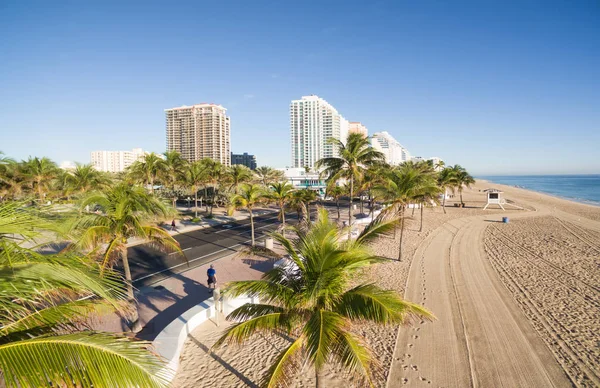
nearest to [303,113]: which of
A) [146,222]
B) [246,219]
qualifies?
[246,219]

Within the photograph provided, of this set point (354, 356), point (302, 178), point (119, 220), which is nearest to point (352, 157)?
point (119, 220)

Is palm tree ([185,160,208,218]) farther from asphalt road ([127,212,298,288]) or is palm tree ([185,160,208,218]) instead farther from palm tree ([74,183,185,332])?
palm tree ([74,183,185,332])

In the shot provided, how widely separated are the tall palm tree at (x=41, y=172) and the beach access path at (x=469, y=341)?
94.4 feet

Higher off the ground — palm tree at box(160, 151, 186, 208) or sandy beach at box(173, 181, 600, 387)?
palm tree at box(160, 151, 186, 208)

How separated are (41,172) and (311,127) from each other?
103814mm

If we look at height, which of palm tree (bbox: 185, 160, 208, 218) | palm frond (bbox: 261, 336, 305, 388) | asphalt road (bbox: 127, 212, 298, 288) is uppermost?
palm tree (bbox: 185, 160, 208, 218)

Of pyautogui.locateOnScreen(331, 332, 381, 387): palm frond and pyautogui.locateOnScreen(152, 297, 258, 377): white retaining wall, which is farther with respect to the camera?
pyautogui.locateOnScreen(152, 297, 258, 377): white retaining wall

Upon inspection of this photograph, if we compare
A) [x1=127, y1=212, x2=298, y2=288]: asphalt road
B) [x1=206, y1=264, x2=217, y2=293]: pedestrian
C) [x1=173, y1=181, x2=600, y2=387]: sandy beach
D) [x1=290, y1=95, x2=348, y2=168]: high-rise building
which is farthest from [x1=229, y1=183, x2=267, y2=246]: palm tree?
[x1=290, y1=95, x2=348, y2=168]: high-rise building

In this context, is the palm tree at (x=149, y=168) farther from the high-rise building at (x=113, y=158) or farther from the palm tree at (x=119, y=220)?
the high-rise building at (x=113, y=158)

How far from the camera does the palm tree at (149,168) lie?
28853 mm

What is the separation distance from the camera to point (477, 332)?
910cm

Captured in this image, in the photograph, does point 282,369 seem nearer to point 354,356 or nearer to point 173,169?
point 354,356

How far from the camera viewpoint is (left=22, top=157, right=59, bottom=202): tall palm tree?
78.8 ft

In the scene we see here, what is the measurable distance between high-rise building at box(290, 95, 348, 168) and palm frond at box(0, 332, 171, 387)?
119 metres
